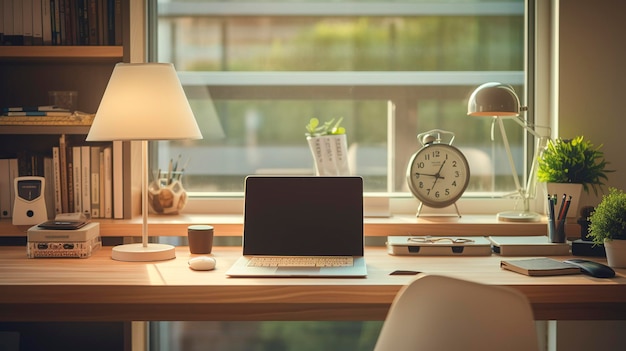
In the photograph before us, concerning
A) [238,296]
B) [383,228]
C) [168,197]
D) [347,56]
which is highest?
[347,56]

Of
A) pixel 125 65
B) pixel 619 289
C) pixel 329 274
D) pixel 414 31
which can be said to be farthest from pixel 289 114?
pixel 619 289

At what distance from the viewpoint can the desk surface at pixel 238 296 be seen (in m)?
1.84

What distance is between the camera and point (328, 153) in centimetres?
259

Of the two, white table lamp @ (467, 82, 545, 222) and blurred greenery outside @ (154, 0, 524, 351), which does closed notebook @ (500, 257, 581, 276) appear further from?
blurred greenery outside @ (154, 0, 524, 351)

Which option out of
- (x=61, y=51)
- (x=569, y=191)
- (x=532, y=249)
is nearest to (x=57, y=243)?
(x=61, y=51)

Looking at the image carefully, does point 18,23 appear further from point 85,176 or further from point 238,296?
point 238,296

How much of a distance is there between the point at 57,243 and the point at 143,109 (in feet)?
1.65

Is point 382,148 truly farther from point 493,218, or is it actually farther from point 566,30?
point 566,30

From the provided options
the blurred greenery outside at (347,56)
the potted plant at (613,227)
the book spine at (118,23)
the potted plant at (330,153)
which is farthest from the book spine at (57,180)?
the potted plant at (613,227)

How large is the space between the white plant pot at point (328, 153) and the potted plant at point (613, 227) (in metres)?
0.90

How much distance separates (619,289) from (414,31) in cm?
129

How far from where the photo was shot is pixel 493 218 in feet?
8.54

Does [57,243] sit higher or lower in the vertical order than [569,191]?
lower

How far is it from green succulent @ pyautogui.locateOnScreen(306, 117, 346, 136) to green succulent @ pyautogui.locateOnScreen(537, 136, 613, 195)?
745mm
